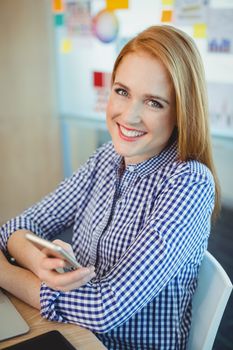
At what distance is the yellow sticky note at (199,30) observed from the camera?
7.82 feet

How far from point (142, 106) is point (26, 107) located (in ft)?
7.25

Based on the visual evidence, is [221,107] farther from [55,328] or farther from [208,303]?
[55,328]

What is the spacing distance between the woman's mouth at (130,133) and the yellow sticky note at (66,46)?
2.01 meters

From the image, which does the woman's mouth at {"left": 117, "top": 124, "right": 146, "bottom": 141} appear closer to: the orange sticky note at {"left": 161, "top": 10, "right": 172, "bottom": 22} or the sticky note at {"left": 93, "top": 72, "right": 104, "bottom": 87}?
the orange sticky note at {"left": 161, "top": 10, "right": 172, "bottom": 22}

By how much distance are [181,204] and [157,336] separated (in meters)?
0.35

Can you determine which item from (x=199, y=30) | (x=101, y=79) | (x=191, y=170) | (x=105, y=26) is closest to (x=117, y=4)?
(x=105, y=26)

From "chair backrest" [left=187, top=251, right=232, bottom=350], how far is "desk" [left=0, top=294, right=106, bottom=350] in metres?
0.30

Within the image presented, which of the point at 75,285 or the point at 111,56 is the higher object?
the point at 111,56

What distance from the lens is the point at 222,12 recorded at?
2.30m

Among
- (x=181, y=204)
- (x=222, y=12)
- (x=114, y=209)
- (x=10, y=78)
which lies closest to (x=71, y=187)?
(x=114, y=209)

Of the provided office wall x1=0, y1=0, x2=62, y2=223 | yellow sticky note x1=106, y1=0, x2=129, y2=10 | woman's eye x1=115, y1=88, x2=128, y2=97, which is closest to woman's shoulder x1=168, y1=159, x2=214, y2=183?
woman's eye x1=115, y1=88, x2=128, y2=97

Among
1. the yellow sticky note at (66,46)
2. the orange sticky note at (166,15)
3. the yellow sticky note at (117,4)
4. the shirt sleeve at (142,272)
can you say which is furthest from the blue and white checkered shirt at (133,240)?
the yellow sticky note at (66,46)

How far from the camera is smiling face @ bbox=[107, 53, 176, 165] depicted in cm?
117

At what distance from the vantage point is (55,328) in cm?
99
